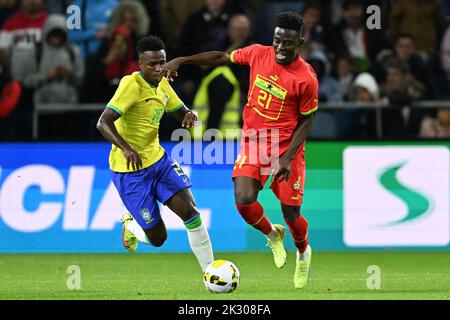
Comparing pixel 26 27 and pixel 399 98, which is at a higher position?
pixel 26 27

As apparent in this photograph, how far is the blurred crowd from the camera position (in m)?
14.7

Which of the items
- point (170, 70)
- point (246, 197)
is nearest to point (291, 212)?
point (246, 197)

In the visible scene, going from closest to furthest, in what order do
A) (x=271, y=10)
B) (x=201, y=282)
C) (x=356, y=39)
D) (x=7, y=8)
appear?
(x=201, y=282), (x=7, y=8), (x=356, y=39), (x=271, y=10)

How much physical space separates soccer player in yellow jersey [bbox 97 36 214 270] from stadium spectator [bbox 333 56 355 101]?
A: 488 centimetres

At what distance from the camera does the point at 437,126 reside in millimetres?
14711

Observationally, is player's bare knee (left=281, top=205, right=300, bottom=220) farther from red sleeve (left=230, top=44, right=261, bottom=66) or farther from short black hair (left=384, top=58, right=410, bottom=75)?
short black hair (left=384, top=58, right=410, bottom=75)

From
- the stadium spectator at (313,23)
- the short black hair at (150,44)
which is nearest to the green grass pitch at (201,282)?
the short black hair at (150,44)

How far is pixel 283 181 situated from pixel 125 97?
161cm

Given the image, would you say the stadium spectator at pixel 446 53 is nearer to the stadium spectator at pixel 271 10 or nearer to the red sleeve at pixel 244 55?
the stadium spectator at pixel 271 10

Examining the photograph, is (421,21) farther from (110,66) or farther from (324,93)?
(110,66)

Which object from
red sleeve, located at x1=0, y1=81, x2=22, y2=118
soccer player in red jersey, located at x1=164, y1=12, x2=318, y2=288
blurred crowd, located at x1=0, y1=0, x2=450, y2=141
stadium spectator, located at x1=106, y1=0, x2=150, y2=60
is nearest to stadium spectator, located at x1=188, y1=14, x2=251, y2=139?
blurred crowd, located at x1=0, y1=0, x2=450, y2=141

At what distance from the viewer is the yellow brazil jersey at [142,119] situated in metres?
10.4

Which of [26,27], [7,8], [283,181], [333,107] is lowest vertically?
[283,181]
